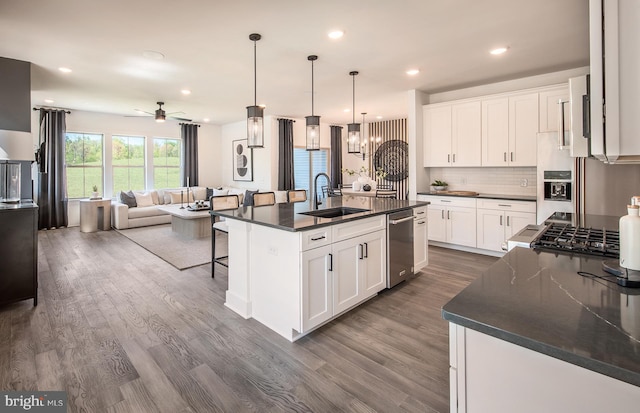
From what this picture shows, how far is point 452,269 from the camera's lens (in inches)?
169

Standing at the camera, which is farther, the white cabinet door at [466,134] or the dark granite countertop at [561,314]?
the white cabinet door at [466,134]

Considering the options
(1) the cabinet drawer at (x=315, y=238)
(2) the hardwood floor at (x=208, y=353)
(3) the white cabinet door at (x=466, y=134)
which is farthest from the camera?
(3) the white cabinet door at (x=466, y=134)

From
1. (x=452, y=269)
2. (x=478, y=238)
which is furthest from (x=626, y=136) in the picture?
(x=478, y=238)

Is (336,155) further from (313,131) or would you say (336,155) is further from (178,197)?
(313,131)

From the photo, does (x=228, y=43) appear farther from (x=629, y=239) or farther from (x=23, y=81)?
(x=629, y=239)

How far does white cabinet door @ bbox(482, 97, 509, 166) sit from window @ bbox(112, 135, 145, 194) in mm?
7975

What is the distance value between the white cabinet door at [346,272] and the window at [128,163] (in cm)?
750

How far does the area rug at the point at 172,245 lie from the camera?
473 cm

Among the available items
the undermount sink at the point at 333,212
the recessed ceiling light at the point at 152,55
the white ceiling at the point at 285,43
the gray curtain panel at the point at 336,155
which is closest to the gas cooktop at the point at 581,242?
the undermount sink at the point at 333,212

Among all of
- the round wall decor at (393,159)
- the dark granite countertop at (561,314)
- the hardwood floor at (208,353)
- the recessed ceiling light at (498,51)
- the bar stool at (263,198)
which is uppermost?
the recessed ceiling light at (498,51)

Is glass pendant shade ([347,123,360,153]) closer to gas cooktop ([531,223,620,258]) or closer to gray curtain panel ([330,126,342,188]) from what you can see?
gas cooktop ([531,223,620,258])

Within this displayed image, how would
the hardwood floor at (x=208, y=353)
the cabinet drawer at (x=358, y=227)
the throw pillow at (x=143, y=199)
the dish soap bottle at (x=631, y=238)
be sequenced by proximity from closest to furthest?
the dish soap bottle at (x=631, y=238) → the hardwood floor at (x=208, y=353) → the cabinet drawer at (x=358, y=227) → the throw pillow at (x=143, y=199)

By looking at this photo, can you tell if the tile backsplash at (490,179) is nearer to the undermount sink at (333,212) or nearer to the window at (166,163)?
the undermount sink at (333,212)

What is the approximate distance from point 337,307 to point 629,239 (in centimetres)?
203
